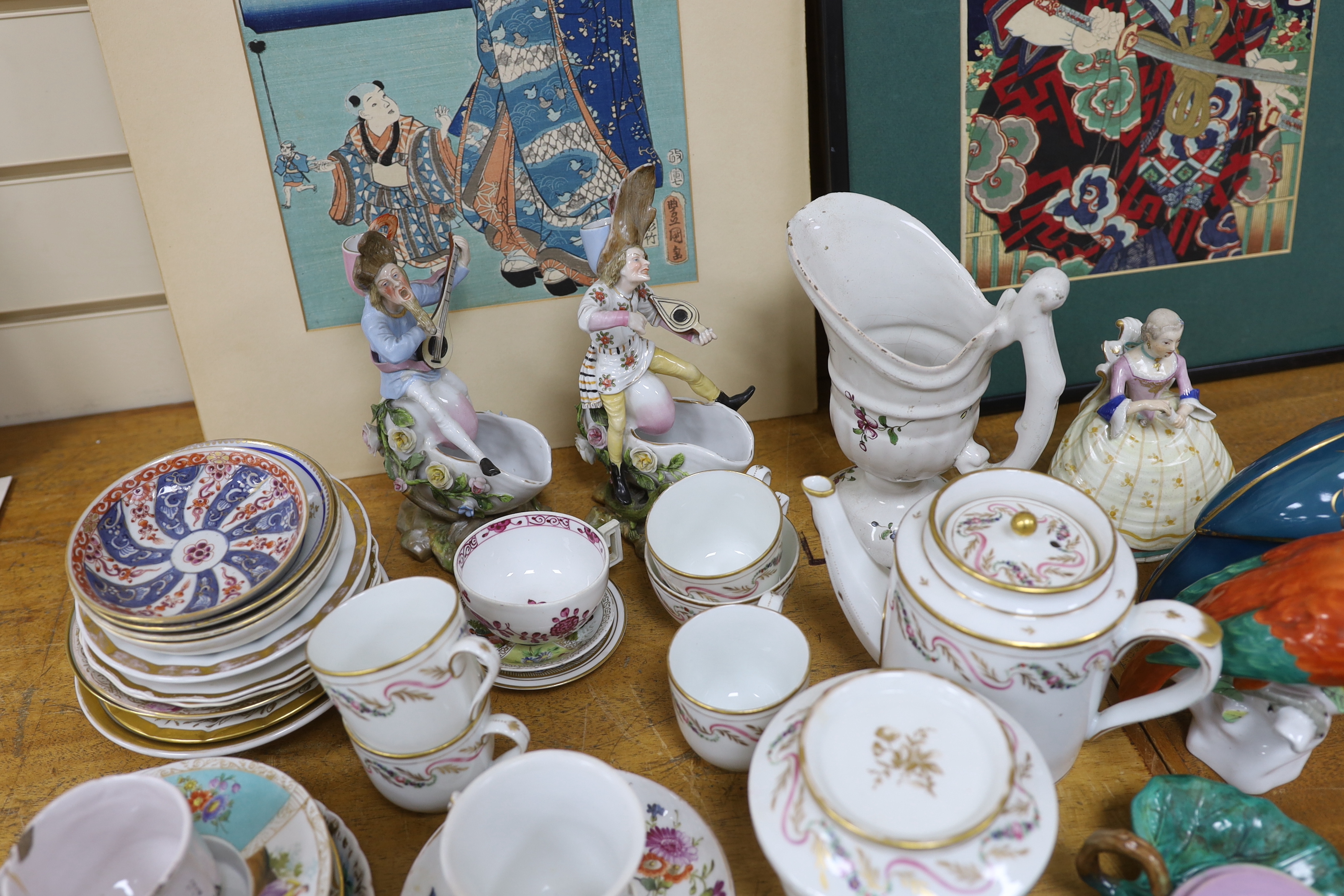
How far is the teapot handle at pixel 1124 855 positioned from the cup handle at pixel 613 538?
2.07 ft

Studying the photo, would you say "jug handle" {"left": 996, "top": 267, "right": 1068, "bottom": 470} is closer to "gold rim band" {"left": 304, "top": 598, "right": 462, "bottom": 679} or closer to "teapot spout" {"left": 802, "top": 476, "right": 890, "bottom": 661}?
"teapot spout" {"left": 802, "top": 476, "right": 890, "bottom": 661}

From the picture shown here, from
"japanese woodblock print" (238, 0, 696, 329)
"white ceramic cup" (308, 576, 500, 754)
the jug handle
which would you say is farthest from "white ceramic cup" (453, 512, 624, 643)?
the jug handle

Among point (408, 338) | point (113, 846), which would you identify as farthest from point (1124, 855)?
point (408, 338)

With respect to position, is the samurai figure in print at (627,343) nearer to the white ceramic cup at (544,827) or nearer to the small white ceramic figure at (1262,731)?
the white ceramic cup at (544,827)

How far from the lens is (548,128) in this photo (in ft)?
4.30

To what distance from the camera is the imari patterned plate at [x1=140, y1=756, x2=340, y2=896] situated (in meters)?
0.78

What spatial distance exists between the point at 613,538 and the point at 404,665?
46 cm

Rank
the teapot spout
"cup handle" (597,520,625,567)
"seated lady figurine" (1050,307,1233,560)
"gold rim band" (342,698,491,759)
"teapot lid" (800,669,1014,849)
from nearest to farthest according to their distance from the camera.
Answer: "teapot lid" (800,669,1014,849) < "gold rim band" (342,698,491,759) < the teapot spout < "seated lady figurine" (1050,307,1233,560) < "cup handle" (597,520,625,567)

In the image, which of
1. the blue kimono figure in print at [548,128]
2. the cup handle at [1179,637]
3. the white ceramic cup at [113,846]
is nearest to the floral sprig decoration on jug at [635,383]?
the blue kimono figure in print at [548,128]

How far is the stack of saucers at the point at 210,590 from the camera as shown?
978mm

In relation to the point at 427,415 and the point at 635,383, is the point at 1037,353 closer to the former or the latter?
the point at 635,383

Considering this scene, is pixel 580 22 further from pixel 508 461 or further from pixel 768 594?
pixel 768 594

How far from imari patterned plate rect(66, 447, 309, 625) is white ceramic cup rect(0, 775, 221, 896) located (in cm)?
27

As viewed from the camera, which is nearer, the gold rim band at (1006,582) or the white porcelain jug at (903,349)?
the gold rim band at (1006,582)
